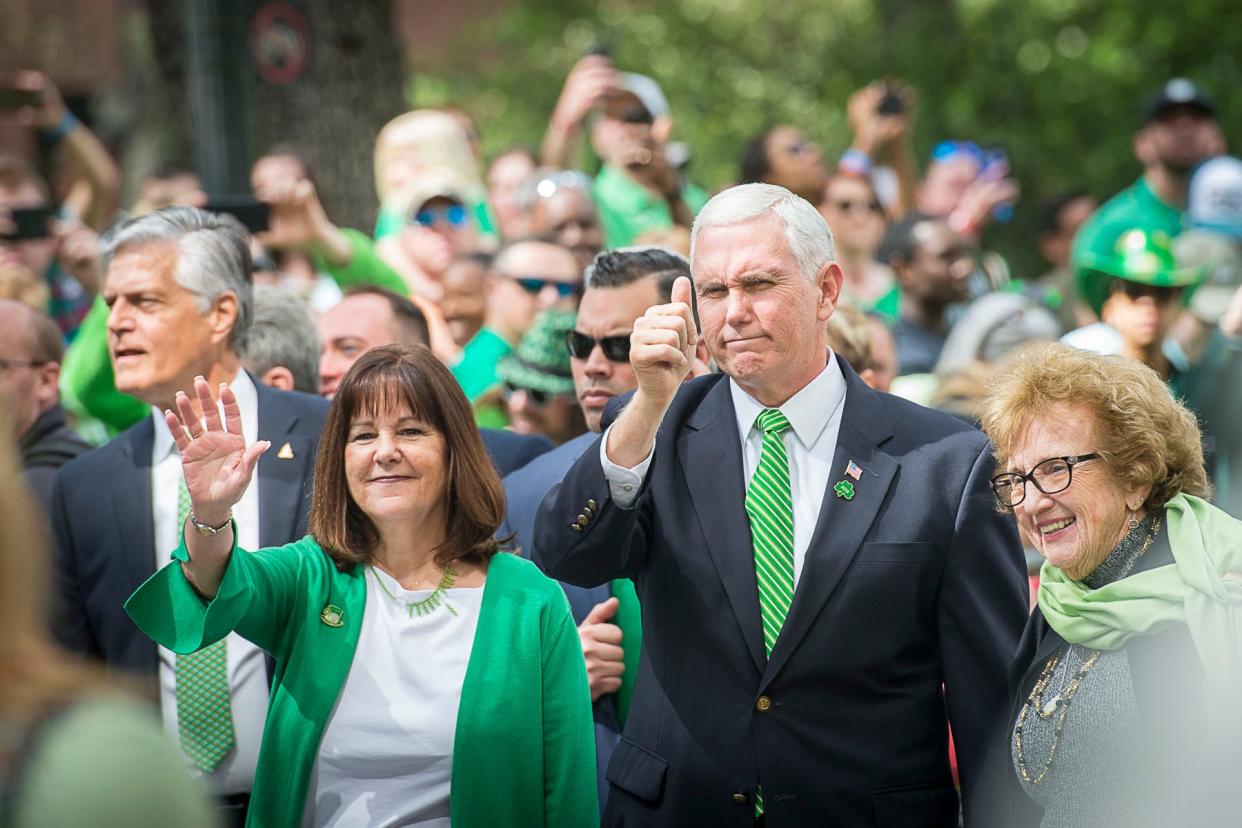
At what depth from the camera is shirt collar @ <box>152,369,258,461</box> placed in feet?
17.5

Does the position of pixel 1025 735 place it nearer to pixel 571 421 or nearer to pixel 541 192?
pixel 571 421

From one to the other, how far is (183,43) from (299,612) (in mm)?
8221

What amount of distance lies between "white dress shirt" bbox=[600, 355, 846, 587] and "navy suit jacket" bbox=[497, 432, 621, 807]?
34.5 inches

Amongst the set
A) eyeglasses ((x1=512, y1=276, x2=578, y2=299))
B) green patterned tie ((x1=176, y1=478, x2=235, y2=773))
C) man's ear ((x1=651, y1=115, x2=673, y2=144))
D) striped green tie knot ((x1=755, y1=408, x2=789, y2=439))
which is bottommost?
green patterned tie ((x1=176, y1=478, x2=235, y2=773))

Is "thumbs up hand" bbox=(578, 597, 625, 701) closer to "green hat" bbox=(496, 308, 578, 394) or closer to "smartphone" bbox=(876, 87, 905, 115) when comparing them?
"green hat" bbox=(496, 308, 578, 394)

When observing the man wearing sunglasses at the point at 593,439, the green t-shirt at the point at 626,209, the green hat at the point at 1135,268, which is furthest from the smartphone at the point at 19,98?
the green hat at the point at 1135,268

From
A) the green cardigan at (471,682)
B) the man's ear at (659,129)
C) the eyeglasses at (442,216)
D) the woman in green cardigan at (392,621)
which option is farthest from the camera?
the man's ear at (659,129)

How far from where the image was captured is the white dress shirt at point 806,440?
428cm

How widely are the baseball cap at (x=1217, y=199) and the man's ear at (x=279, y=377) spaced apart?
524 cm

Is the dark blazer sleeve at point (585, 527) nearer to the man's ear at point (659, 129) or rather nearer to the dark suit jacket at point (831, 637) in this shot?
the dark suit jacket at point (831, 637)

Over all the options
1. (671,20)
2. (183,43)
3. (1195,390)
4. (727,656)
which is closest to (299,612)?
(727,656)

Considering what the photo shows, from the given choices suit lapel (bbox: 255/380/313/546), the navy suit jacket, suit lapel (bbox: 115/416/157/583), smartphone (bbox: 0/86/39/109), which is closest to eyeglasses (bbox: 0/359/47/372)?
suit lapel (bbox: 115/416/157/583)

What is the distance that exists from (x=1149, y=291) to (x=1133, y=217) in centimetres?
239

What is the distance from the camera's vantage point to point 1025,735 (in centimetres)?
398
